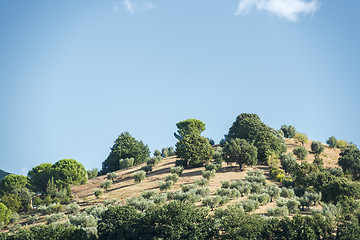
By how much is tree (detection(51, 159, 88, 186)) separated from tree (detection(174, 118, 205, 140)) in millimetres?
34935

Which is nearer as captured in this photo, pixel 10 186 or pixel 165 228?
pixel 165 228

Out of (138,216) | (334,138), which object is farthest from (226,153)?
(334,138)

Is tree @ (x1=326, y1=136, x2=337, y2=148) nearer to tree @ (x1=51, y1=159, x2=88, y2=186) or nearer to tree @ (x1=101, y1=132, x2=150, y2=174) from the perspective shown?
tree @ (x1=101, y1=132, x2=150, y2=174)

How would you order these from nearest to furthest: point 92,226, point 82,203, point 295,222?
point 295,222
point 92,226
point 82,203

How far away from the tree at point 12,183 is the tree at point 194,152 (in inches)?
1596

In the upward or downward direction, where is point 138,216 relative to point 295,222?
upward

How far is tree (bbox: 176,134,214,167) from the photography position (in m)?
76.3

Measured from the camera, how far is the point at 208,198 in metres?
49.1

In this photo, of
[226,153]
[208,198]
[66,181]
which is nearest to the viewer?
[208,198]

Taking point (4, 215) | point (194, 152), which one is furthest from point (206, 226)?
point (194, 152)

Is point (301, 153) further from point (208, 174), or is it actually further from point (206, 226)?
point (206, 226)

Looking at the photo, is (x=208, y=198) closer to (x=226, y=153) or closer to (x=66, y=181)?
(x=226, y=153)

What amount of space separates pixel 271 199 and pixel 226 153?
22797mm

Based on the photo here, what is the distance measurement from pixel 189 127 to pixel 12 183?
5267 centimetres
